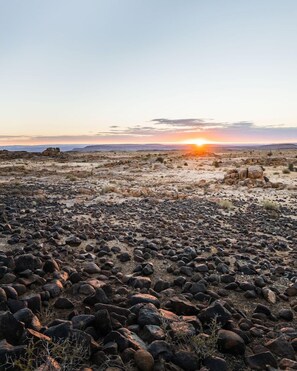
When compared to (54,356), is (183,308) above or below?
below

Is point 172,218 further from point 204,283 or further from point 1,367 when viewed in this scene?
point 1,367

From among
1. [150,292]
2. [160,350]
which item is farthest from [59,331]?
[150,292]

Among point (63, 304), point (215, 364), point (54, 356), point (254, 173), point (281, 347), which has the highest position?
point (254, 173)

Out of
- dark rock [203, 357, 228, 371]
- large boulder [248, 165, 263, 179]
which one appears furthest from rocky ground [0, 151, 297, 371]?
large boulder [248, 165, 263, 179]

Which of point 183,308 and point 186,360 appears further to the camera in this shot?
point 183,308

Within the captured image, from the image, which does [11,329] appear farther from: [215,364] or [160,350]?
[215,364]

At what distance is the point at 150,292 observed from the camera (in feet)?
Result: 15.0

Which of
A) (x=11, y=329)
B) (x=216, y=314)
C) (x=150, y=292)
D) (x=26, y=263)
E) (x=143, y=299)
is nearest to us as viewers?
(x=11, y=329)

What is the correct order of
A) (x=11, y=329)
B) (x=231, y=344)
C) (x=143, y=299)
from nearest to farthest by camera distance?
(x=11, y=329), (x=231, y=344), (x=143, y=299)

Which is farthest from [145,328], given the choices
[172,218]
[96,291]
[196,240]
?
[172,218]

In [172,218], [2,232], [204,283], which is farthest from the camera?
[172,218]

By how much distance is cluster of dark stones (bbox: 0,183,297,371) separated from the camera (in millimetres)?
3004

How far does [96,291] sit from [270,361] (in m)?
2.21

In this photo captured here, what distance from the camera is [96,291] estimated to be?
4.11 meters
